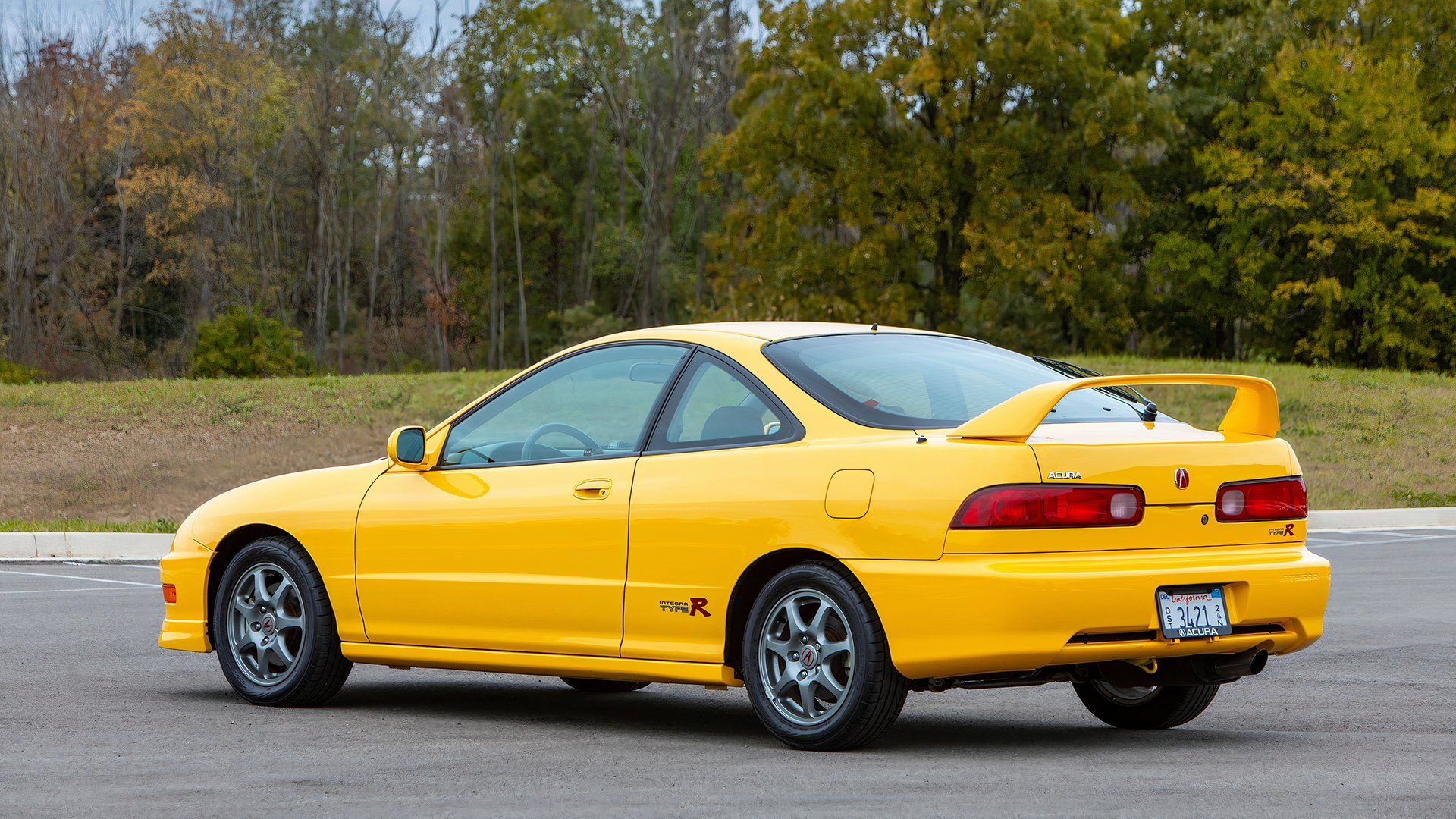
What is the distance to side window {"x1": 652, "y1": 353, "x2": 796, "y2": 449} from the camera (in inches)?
248

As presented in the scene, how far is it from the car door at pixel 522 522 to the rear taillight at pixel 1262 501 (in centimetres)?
207

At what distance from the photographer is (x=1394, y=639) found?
9969 mm

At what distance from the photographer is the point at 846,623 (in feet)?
19.1

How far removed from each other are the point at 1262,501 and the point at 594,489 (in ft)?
7.87

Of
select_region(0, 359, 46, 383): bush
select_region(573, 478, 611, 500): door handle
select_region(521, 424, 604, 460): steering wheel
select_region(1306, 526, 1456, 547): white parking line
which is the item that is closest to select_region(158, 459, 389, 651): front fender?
select_region(521, 424, 604, 460): steering wheel

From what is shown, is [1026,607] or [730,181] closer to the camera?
[1026,607]

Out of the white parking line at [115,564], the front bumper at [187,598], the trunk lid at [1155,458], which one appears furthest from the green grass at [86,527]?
the trunk lid at [1155,458]

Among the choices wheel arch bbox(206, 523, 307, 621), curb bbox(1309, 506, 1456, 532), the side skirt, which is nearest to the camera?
the side skirt

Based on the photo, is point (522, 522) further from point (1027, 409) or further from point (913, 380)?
point (1027, 409)

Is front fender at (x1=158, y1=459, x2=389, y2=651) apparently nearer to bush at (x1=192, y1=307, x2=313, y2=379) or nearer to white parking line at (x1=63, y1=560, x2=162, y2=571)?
white parking line at (x1=63, y1=560, x2=162, y2=571)

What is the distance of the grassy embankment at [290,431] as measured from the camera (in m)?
25.7

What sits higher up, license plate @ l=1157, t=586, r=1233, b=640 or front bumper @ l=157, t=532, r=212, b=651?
license plate @ l=1157, t=586, r=1233, b=640

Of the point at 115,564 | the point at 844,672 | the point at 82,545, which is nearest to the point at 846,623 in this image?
the point at 844,672

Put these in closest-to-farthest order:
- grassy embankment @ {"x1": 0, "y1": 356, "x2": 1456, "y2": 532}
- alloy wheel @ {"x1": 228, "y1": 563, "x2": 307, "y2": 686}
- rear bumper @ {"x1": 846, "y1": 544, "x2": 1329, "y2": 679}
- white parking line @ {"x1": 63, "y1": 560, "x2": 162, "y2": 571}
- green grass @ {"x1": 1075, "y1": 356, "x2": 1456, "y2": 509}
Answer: rear bumper @ {"x1": 846, "y1": 544, "x2": 1329, "y2": 679}, alloy wheel @ {"x1": 228, "y1": 563, "x2": 307, "y2": 686}, white parking line @ {"x1": 63, "y1": 560, "x2": 162, "y2": 571}, grassy embankment @ {"x1": 0, "y1": 356, "x2": 1456, "y2": 532}, green grass @ {"x1": 1075, "y1": 356, "x2": 1456, "y2": 509}
